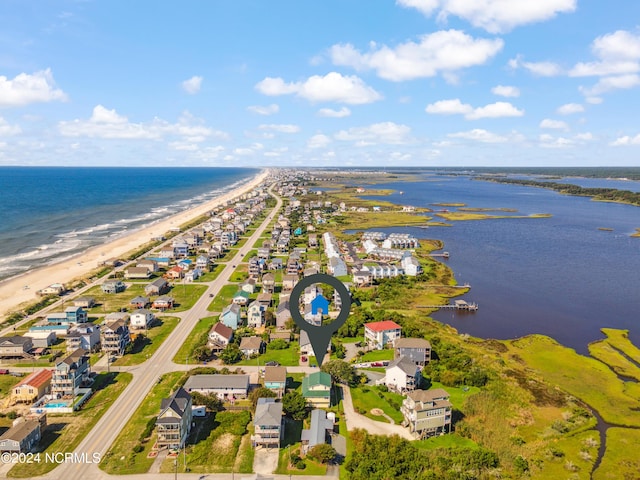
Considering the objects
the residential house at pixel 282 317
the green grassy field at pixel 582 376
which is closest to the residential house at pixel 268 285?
the residential house at pixel 282 317

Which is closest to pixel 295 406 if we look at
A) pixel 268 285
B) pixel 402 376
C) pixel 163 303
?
pixel 402 376

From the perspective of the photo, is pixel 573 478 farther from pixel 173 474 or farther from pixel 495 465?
pixel 173 474

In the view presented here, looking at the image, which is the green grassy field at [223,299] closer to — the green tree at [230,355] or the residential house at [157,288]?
the residential house at [157,288]

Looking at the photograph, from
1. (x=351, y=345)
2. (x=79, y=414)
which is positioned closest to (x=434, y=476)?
(x=351, y=345)

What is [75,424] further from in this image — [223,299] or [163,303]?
[223,299]

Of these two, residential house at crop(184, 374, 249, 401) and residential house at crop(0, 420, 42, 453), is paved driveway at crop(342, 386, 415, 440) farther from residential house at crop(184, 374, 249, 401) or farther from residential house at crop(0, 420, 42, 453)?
residential house at crop(0, 420, 42, 453)

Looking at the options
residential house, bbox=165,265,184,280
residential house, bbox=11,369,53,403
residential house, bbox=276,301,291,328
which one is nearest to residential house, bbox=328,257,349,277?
residential house, bbox=276,301,291,328
